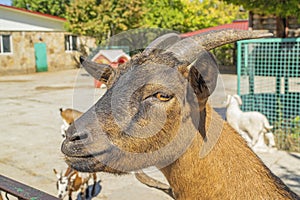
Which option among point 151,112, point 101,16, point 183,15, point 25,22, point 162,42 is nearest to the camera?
point 151,112

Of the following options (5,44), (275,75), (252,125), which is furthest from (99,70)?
(5,44)

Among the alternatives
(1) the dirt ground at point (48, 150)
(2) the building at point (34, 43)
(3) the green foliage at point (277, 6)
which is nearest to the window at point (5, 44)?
(2) the building at point (34, 43)

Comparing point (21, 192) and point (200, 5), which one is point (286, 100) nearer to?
point (21, 192)

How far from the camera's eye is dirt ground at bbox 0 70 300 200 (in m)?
2.56

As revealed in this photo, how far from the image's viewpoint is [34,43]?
22078mm

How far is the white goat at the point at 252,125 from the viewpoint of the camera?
6.03 meters

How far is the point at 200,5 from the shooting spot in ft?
69.3

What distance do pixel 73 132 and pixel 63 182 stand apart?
9.62ft

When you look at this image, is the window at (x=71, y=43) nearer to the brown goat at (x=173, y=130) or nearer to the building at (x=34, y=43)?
the building at (x=34, y=43)

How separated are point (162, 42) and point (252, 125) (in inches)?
180

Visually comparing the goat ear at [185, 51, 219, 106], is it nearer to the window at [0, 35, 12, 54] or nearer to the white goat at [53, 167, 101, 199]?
the white goat at [53, 167, 101, 199]

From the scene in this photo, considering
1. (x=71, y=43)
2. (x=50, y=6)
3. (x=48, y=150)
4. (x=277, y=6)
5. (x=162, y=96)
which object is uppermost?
(x=50, y=6)

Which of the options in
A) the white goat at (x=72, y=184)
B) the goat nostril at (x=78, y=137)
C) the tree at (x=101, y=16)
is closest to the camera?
the goat nostril at (x=78, y=137)

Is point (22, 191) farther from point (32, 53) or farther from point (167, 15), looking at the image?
point (32, 53)
